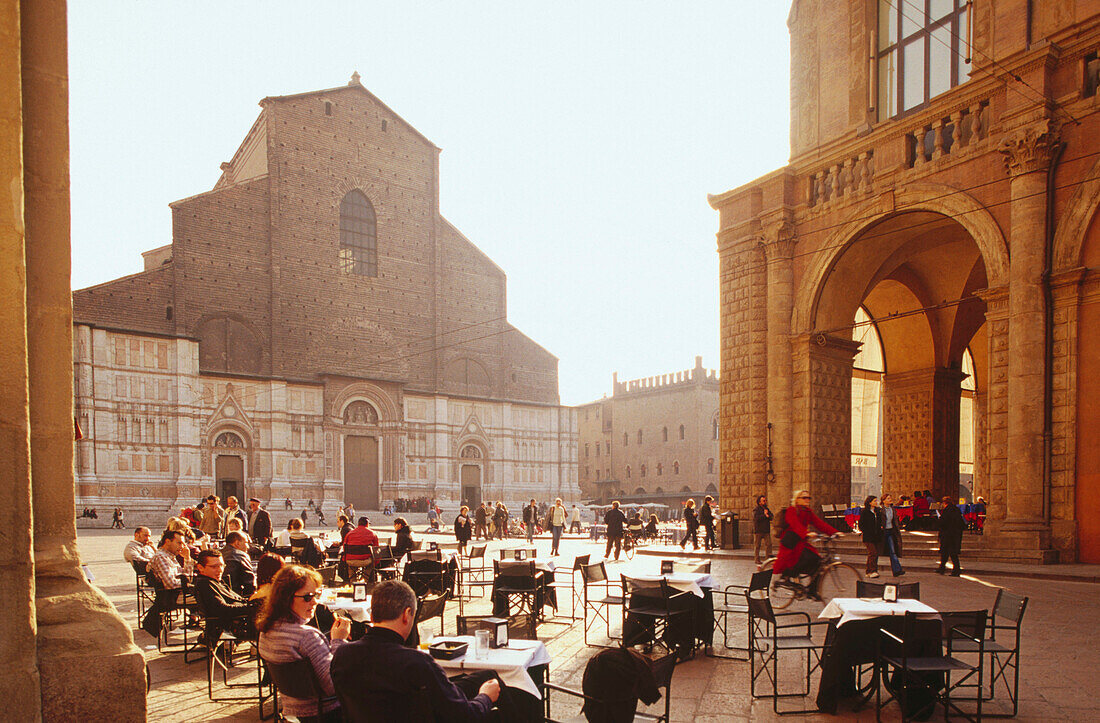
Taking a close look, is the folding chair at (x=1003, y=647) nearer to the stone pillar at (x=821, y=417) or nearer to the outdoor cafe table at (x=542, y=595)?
the outdoor cafe table at (x=542, y=595)

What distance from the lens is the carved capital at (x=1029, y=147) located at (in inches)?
444

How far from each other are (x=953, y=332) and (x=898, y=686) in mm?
16719

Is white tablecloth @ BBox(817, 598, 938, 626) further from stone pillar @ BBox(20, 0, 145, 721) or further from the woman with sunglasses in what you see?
stone pillar @ BBox(20, 0, 145, 721)

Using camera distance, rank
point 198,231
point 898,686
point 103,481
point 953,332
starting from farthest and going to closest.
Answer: point 198,231, point 103,481, point 953,332, point 898,686

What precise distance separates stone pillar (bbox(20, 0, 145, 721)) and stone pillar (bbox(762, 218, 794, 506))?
551 inches

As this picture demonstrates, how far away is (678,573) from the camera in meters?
6.98

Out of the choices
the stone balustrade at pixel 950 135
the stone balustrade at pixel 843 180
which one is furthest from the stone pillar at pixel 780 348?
the stone balustrade at pixel 950 135

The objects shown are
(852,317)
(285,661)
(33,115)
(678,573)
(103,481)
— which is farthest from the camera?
(103,481)

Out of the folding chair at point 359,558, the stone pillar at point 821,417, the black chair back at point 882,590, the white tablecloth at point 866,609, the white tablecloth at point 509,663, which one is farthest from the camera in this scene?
the stone pillar at point 821,417

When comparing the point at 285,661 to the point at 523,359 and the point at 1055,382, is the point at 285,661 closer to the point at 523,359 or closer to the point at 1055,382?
the point at 1055,382

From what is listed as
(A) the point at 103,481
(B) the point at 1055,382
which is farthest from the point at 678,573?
(A) the point at 103,481

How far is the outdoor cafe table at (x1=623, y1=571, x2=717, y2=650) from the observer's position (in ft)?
20.6

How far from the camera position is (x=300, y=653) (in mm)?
3826

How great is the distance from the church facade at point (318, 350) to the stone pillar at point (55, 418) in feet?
88.8
